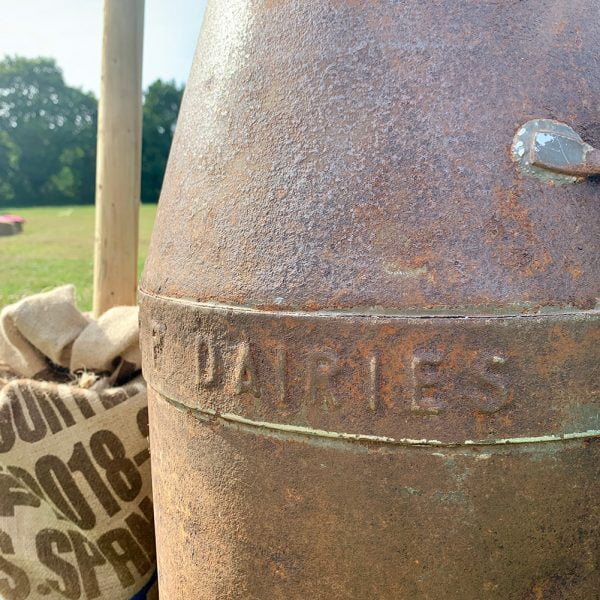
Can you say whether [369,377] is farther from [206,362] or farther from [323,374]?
[206,362]

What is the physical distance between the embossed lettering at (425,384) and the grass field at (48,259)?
8.69 feet

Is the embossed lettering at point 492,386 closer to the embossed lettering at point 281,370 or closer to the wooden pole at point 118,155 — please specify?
the embossed lettering at point 281,370

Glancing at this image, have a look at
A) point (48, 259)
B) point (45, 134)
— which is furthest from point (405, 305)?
point (45, 134)

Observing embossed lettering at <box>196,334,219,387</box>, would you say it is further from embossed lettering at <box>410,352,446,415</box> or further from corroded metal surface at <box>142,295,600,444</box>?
embossed lettering at <box>410,352,446,415</box>

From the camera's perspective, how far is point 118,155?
2.05 meters

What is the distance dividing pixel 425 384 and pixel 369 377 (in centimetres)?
8

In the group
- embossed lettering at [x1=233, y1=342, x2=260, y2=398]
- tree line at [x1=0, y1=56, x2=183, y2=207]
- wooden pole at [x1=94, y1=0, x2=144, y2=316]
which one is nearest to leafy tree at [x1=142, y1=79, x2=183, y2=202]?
tree line at [x1=0, y1=56, x2=183, y2=207]

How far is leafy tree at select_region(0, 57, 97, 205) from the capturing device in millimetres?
29750

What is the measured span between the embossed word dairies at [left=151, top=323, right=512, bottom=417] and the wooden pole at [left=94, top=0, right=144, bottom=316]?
1157 mm

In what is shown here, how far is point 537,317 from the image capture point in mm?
928

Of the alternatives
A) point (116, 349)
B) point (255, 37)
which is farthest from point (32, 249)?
point (255, 37)

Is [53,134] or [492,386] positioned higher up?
[53,134]

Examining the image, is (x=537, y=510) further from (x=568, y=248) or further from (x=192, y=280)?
(x=192, y=280)

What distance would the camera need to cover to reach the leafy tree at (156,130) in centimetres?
2583
